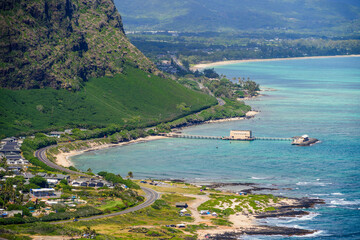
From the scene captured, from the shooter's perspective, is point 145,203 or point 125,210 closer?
point 125,210

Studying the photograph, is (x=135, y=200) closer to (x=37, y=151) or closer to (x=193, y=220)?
(x=193, y=220)

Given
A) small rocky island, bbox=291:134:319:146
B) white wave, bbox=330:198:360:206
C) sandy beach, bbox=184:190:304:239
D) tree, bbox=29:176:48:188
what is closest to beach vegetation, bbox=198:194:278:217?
sandy beach, bbox=184:190:304:239

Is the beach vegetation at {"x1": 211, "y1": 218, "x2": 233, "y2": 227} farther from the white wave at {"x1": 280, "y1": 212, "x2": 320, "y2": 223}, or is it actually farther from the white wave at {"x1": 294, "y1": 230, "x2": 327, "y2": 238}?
the white wave at {"x1": 294, "y1": 230, "x2": 327, "y2": 238}

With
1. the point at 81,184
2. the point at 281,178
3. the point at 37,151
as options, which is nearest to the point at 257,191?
the point at 281,178

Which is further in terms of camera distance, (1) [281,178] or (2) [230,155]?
(2) [230,155]

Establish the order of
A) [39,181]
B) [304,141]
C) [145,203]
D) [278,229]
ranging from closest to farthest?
[278,229] → [145,203] → [39,181] → [304,141]

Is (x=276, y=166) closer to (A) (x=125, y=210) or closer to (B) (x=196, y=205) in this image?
(B) (x=196, y=205)

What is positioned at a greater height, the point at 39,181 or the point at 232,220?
the point at 39,181

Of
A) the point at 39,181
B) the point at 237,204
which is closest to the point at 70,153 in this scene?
the point at 39,181

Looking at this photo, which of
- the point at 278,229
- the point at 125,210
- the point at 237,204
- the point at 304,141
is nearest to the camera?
the point at 278,229

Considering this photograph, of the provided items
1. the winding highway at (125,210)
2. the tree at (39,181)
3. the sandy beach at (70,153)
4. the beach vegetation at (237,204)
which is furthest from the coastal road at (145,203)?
the sandy beach at (70,153)

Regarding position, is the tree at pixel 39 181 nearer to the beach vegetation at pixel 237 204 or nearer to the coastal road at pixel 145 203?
the coastal road at pixel 145 203
